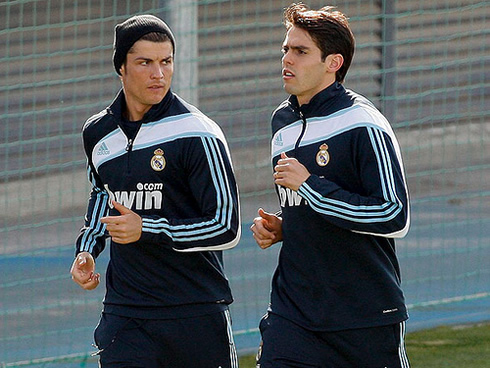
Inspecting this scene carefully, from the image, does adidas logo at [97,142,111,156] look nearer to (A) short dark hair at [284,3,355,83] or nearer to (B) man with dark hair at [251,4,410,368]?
(B) man with dark hair at [251,4,410,368]

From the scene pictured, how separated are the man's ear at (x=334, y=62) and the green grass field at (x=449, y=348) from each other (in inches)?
109

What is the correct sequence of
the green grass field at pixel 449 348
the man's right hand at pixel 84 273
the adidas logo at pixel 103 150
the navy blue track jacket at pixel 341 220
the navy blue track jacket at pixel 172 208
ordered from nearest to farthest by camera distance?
the navy blue track jacket at pixel 341 220 < the navy blue track jacket at pixel 172 208 < the man's right hand at pixel 84 273 < the adidas logo at pixel 103 150 < the green grass field at pixel 449 348

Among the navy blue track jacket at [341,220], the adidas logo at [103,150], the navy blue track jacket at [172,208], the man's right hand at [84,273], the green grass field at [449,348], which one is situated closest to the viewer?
the navy blue track jacket at [341,220]

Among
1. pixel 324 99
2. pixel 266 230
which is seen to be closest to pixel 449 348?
pixel 266 230

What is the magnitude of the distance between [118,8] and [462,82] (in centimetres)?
283

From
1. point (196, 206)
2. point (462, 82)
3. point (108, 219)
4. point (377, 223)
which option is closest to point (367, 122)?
point (377, 223)

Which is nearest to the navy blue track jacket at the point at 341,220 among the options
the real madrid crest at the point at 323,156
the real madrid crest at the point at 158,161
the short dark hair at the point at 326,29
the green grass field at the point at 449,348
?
the real madrid crest at the point at 323,156

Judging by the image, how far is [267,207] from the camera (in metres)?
8.75

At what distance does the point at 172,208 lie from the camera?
14.7ft

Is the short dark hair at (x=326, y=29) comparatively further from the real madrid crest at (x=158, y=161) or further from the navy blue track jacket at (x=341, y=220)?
the real madrid crest at (x=158, y=161)

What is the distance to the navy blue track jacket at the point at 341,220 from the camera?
4258mm

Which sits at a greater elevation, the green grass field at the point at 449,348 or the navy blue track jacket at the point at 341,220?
the navy blue track jacket at the point at 341,220

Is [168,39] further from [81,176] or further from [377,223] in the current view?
[81,176]

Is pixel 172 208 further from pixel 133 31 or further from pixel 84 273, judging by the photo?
pixel 133 31
